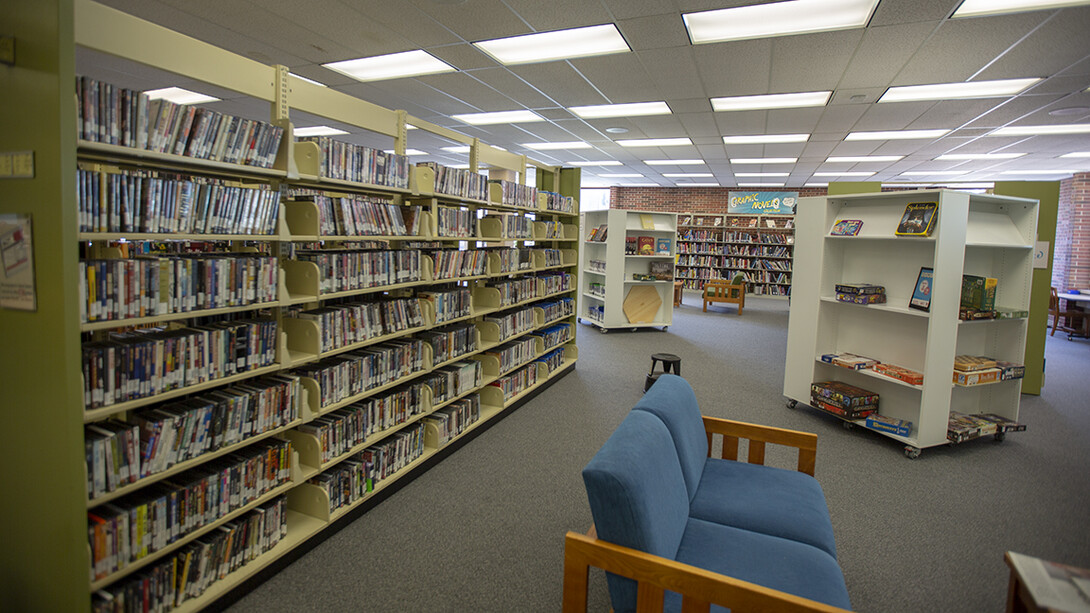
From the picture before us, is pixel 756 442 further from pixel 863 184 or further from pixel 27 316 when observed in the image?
pixel 863 184

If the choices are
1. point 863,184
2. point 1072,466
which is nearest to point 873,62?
point 863,184

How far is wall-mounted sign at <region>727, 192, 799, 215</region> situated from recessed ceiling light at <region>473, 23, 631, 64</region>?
1147 cm

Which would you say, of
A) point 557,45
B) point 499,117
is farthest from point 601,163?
point 557,45

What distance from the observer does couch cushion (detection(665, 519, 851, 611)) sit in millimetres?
1644

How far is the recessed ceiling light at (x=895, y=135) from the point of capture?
6.94m

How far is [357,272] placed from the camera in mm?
2781

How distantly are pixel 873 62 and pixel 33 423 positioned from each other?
5.73 meters

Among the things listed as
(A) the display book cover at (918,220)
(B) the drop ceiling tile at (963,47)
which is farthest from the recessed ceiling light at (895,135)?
(A) the display book cover at (918,220)

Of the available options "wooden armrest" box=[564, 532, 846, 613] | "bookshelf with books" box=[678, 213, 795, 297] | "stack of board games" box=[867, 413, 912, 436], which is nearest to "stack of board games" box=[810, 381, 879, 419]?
"stack of board games" box=[867, 413, 912, 436]

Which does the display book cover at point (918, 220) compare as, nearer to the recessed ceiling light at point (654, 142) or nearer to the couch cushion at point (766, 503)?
the couch cushion at point (766, 503)

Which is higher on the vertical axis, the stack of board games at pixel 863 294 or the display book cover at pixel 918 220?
the display book cover at pixel 918 220

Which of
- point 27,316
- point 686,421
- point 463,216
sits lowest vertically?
point 686,421

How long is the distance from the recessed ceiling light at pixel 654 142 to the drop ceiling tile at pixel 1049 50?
4022mm

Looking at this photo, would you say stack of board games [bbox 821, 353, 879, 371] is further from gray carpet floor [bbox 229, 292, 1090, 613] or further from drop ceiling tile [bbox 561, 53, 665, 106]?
drop ceiling tile [bbox 561, 53, 665, 106]
